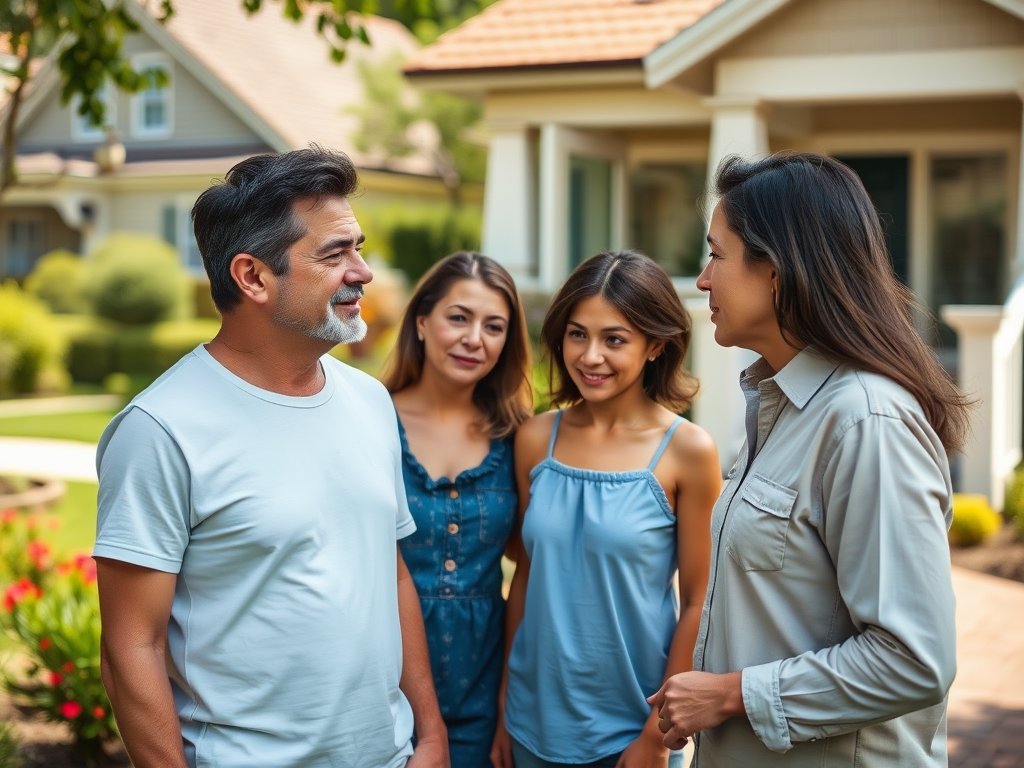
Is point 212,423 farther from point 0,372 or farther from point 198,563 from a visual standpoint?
point 0,372

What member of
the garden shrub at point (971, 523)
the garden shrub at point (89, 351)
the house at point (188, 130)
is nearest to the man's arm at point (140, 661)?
the garden shrub at point (971, 523)

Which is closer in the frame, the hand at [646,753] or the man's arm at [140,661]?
the man's arm at [140,661]

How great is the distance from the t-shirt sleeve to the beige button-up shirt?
111 cm

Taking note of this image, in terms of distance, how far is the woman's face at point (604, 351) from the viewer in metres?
3.15

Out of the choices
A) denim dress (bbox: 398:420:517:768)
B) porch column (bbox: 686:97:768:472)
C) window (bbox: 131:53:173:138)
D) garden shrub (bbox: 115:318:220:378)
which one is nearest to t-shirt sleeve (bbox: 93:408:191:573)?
denim dress (bbox: 398:420:517:768)

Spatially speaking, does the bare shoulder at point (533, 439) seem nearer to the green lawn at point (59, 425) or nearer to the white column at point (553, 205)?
the white column at point (553, 205)

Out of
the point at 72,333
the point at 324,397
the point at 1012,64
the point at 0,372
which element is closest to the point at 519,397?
the point at 324,397

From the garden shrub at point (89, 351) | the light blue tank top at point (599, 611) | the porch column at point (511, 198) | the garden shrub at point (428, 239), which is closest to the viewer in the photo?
the light blue tank top at point (599, 611)

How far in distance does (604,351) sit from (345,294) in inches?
33.1

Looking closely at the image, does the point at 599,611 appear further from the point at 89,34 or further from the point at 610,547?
the point at 89,34

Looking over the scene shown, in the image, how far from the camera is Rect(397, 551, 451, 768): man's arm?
2.85 m

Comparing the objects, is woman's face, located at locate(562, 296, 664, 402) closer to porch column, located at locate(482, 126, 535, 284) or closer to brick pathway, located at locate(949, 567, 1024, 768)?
brick pathway, located at locate(949, 567, 1024, 768)

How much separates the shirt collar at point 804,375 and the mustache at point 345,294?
3.10ft

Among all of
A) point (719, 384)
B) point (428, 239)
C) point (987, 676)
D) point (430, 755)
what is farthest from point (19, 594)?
point (428, 239)
